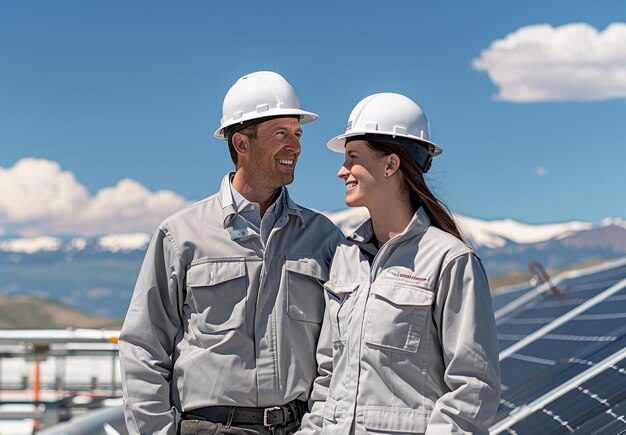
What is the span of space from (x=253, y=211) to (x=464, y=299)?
1.11 m

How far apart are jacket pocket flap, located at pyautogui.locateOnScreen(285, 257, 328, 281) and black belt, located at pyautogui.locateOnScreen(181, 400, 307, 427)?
0.53 metres

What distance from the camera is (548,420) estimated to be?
5.78 metres

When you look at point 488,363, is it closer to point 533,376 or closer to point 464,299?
point 464,299

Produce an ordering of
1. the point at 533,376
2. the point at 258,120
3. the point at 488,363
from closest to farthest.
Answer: the point at 488,363 → the point at 258,120 → the point at 533,376

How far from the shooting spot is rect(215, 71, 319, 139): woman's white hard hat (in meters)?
Result: 4.44

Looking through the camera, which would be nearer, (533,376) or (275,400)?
(275,400)

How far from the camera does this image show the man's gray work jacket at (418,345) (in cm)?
376

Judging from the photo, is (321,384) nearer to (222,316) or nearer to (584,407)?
(222,316)

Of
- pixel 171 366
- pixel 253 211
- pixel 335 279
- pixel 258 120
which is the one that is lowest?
pixel 171 366

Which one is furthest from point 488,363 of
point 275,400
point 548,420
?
point 548,420

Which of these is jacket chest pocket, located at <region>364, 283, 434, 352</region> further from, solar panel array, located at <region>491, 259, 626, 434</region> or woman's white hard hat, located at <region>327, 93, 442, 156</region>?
solar panel array, located at <region>491, 259, 626, 434</region>

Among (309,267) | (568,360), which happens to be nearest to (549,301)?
(568,360)

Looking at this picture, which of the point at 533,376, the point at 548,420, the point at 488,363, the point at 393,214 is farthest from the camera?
the point at 533,376

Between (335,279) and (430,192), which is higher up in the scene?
(430,192)
